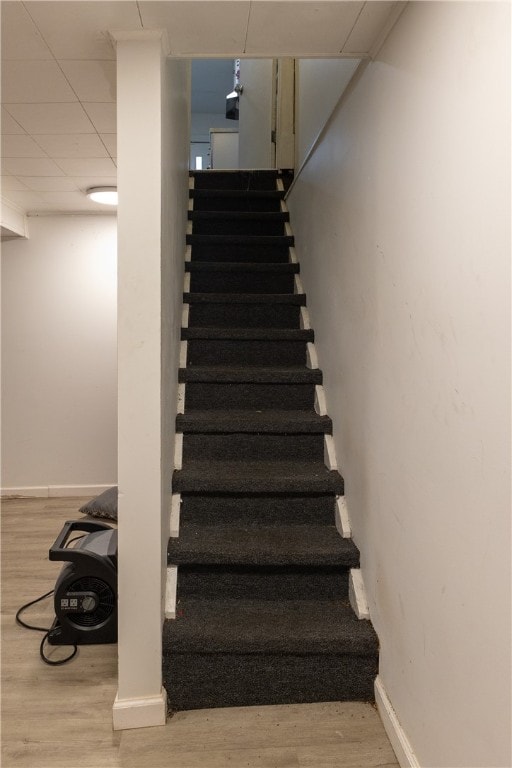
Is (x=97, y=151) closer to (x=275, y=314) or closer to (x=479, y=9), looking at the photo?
(x=275, y=314)

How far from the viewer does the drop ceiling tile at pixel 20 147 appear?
7.93 feet

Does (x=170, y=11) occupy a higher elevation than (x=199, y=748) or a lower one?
higher

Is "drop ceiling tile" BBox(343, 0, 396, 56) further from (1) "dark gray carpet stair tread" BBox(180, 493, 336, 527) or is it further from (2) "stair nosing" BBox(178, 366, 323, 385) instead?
(1) "dark gray carpet stair tread" BBox(180, 493, 336, 527)

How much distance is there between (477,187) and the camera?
106 cm

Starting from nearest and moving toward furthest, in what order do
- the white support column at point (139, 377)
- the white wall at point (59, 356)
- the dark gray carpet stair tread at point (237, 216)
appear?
1. the white support column at point (139, 377)
2. the dark gray carpet stair tread at point (237, 216)
3. the white wall at point (59, 356)

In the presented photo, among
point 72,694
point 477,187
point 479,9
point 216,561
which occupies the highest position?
point 479,9

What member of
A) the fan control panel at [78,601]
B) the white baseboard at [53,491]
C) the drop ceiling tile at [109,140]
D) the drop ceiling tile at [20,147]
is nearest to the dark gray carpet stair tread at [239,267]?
the drop ceiling tile at [109,140]

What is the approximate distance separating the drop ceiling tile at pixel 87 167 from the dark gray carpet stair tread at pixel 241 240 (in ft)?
2.37

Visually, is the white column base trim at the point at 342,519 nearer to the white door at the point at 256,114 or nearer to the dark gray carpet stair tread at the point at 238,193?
the dark gray carpet stair tread at the point at 238,193

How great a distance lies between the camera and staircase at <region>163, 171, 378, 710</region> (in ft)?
5.72

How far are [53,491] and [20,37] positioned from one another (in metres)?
3.27

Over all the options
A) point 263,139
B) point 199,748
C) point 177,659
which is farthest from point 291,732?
point 263,139

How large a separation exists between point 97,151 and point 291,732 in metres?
2.80

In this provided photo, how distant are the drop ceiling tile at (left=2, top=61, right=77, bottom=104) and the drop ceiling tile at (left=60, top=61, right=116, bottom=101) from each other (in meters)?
0.03
